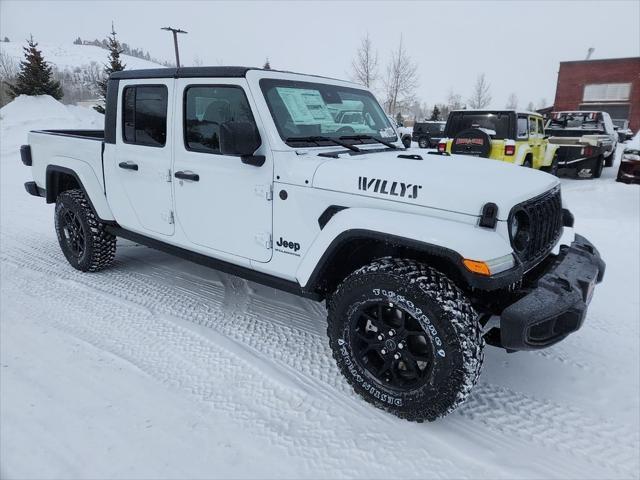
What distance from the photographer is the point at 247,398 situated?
252 centimetres

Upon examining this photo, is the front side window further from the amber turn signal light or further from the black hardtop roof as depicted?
the amber turn signal light

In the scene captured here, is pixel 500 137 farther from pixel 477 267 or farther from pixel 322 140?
pixel 477 267

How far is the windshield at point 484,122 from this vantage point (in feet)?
28.9

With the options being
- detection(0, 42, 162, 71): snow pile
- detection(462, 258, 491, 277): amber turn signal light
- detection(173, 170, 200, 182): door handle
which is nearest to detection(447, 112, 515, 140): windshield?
detection(173, 170, 200, 182): door handle

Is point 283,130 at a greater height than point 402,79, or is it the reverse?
point 402,79

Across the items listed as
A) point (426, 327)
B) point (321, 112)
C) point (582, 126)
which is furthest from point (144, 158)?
point (582, 126)

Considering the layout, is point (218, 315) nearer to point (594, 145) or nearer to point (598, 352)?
point (598, 352)

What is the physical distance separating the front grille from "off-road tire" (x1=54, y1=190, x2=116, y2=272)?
146 inches

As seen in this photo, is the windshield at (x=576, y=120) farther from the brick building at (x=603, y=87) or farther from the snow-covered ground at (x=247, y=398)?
the brick building at (x=603, y=87)

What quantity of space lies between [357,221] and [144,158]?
208 centimetres

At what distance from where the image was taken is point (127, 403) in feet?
7.95

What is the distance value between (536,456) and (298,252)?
1659mm

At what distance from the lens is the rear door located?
335 centimetres

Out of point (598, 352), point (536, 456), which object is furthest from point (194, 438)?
point (598, 352)
